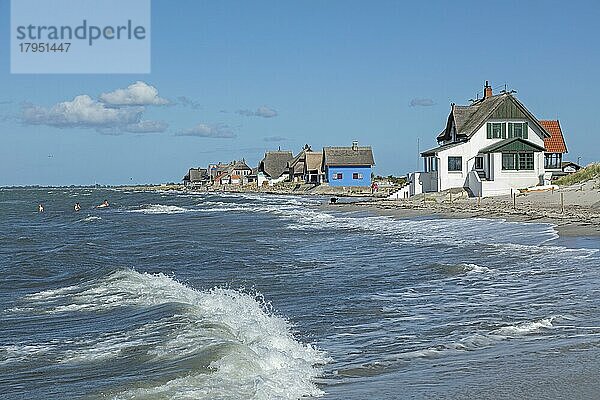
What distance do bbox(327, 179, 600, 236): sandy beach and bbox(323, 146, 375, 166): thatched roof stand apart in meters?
44.2

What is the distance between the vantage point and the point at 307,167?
109 meters

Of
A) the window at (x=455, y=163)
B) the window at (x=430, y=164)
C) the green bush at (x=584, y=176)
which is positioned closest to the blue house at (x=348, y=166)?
the window at (x=430, y=164)

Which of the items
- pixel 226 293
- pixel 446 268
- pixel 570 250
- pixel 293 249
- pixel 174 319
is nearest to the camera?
pixel 174 319

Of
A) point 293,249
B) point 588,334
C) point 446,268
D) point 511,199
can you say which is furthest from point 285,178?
point 588,334

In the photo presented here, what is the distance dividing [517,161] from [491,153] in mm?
1678

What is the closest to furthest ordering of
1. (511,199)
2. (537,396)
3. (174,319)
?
1. (537,396)
2. (174,319)
3. (511,199)

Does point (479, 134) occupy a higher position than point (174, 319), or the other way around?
point (479, 134)

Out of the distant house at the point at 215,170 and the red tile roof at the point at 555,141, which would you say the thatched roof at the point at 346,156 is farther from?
the distant house at the point at 215,170

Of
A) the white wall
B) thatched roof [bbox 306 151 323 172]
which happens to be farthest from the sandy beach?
thatched roof [bbox 306 151 323 172]

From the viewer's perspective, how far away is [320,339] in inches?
428

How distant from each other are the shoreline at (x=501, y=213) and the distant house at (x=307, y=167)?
51689mm

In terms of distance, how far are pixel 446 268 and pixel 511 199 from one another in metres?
24.0

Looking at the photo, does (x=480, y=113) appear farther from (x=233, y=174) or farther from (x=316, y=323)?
(x=233, y=174)

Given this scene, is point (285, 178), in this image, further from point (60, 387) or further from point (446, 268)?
point (60, 387)
